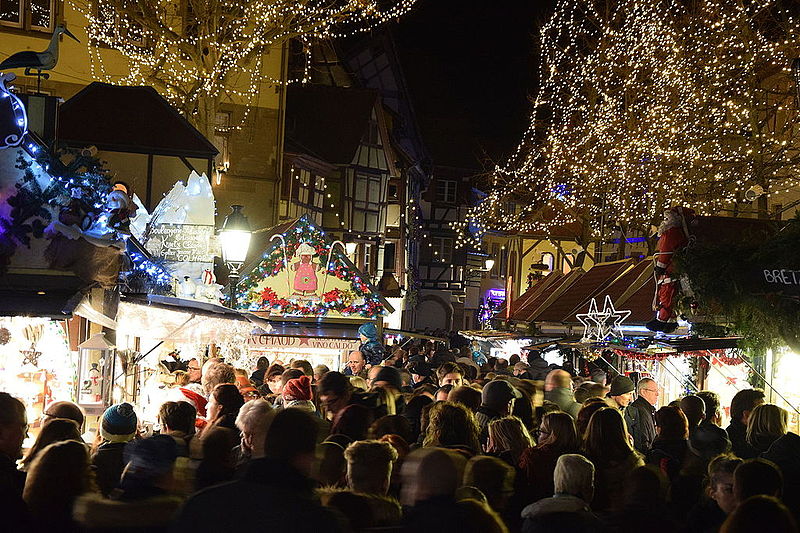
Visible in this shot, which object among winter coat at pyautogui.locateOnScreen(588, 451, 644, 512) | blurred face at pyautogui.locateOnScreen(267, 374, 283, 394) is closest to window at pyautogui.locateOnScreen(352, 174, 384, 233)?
blurred face at pyautogui.locateOnScreen(267, 374, 283, 394)

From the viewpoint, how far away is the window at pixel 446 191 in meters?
71.2

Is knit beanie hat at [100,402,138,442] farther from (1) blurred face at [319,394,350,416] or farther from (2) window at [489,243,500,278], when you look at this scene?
(2) window at [489,243,500,278]

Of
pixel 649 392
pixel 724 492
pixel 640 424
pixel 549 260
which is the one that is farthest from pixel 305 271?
pixel 549 260

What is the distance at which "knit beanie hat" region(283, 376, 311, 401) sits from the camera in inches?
384

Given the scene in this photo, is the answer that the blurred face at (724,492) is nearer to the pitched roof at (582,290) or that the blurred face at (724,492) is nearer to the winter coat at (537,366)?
the winter coat at (537,366)

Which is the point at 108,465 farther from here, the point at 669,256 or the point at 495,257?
the point at 495,257

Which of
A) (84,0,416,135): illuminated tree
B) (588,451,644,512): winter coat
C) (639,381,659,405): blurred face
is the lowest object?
(588,451,644,512): winter coat

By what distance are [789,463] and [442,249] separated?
61887 mm

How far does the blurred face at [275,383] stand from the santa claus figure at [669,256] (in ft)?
15.1

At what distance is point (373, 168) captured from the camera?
44969 millimetres

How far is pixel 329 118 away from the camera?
4253 cm

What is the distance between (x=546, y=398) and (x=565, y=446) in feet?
13.8

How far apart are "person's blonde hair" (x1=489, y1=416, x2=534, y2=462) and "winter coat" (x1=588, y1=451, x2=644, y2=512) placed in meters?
0.55

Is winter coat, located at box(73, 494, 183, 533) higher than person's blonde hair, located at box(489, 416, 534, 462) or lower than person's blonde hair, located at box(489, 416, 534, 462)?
lower
